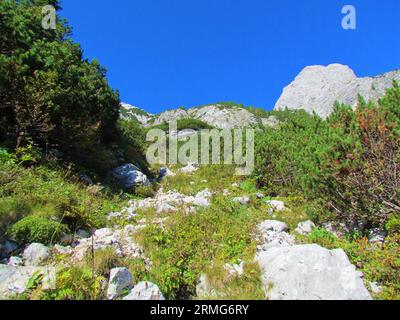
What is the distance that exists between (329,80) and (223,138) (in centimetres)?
9835

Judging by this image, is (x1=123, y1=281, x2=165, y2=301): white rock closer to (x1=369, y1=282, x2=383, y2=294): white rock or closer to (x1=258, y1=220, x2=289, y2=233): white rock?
(x1=369, y1=282, x2=383, y2=294): white rock

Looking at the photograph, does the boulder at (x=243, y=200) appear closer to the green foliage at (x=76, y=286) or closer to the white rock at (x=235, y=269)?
the white rock at (x=235, y=269)

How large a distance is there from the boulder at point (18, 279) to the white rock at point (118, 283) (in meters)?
0.76

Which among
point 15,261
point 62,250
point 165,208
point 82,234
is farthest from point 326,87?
point 15,261

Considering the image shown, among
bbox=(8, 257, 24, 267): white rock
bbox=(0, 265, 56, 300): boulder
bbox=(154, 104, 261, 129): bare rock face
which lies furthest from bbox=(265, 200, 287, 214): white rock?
bbox=(154, 104, 261, 129): bare rock face

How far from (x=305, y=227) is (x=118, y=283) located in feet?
17.6

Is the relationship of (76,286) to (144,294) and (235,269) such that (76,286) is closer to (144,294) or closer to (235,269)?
(144,294)

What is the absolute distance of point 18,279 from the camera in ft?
12.0

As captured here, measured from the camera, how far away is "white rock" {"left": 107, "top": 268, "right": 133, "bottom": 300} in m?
3.63

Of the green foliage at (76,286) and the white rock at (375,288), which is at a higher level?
the green foliage at (76,286)

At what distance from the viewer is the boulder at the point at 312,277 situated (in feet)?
12.1

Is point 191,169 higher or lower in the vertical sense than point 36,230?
higher

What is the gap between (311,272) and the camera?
3.93 metres

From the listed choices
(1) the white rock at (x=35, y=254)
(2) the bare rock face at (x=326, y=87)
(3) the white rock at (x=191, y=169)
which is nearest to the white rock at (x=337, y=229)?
(1) the white rock at (x=35, y=254)
